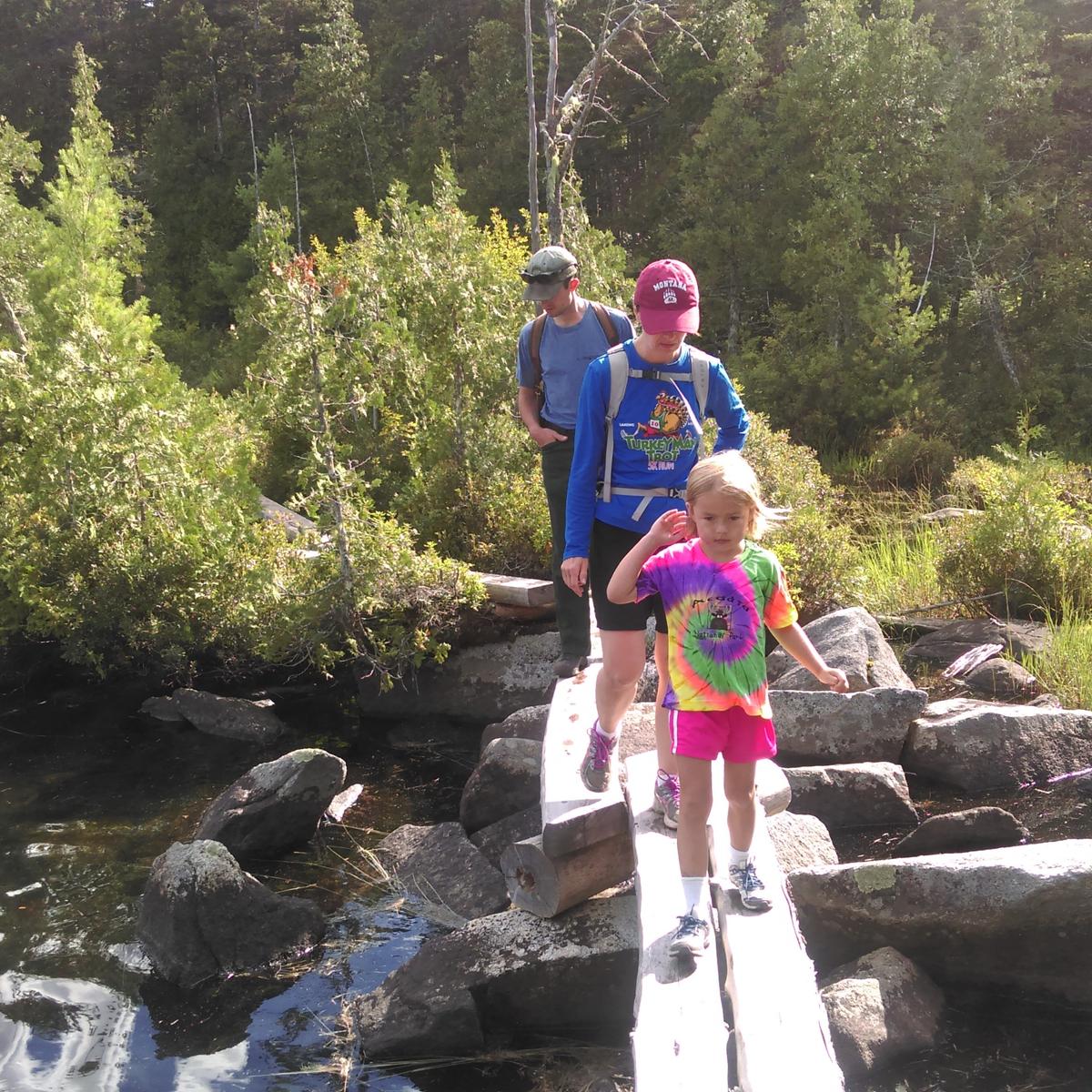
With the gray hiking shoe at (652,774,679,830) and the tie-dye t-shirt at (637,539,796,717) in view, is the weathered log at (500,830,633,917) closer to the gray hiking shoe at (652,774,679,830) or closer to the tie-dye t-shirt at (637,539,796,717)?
the gray hiking shoe at (652,774,679,830)

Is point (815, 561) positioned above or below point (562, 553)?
below

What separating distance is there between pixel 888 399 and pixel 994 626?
35.9ft

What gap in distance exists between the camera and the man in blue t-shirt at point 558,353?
15.6 feet

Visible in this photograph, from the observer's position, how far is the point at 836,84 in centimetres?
2062

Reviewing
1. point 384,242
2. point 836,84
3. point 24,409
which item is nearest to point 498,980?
point 24,409

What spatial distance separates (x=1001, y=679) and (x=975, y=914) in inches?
139

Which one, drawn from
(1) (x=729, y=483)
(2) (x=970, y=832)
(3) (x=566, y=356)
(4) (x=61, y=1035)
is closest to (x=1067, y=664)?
(2) (x=970, y=832)

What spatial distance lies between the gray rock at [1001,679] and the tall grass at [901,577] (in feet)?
4.79

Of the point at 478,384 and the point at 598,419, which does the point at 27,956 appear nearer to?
the point at 598,419

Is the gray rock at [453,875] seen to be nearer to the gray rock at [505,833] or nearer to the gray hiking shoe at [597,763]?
the gray rock at [505,833]

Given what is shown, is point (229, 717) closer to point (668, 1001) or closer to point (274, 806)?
point (274, 806)

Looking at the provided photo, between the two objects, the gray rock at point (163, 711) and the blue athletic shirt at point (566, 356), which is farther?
the gray rock at point (163, 711)

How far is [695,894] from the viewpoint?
349 centimetres

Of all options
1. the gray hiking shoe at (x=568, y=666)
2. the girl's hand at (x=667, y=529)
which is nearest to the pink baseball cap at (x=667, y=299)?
the girl's hand at (x=667, y=529)
